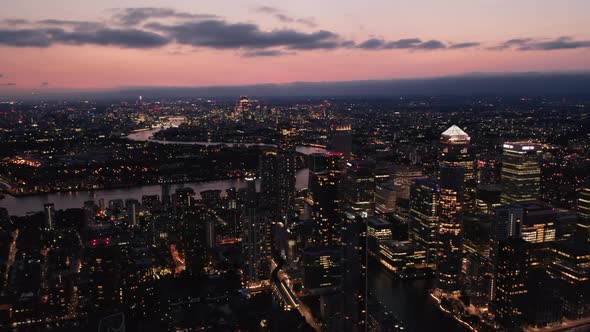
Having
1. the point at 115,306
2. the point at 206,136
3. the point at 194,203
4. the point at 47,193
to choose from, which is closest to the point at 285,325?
the point at 115,306

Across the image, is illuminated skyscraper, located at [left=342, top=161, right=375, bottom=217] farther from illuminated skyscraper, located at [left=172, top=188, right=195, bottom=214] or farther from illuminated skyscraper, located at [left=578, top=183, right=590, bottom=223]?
illuminated skyscraper, located at [left=578, top=183, right=590, bottom=223]

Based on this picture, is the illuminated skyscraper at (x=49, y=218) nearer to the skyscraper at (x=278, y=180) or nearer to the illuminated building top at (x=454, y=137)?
the skyscraper at (x=278, y=180)

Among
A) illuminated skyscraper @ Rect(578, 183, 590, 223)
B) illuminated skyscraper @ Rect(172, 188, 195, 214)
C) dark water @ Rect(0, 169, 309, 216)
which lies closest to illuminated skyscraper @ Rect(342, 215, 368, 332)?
illuminated skyscraper @ Rect(172, 188, 195, 214)

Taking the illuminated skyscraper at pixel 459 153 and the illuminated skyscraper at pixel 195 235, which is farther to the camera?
the illuminated skyscraper at pixel 459 153

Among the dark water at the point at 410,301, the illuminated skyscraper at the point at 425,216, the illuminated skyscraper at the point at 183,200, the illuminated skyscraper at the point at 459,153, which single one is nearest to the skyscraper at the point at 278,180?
the illuminated skyscraper at the point at 183,200

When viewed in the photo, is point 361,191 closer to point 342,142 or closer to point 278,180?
point 278,180
